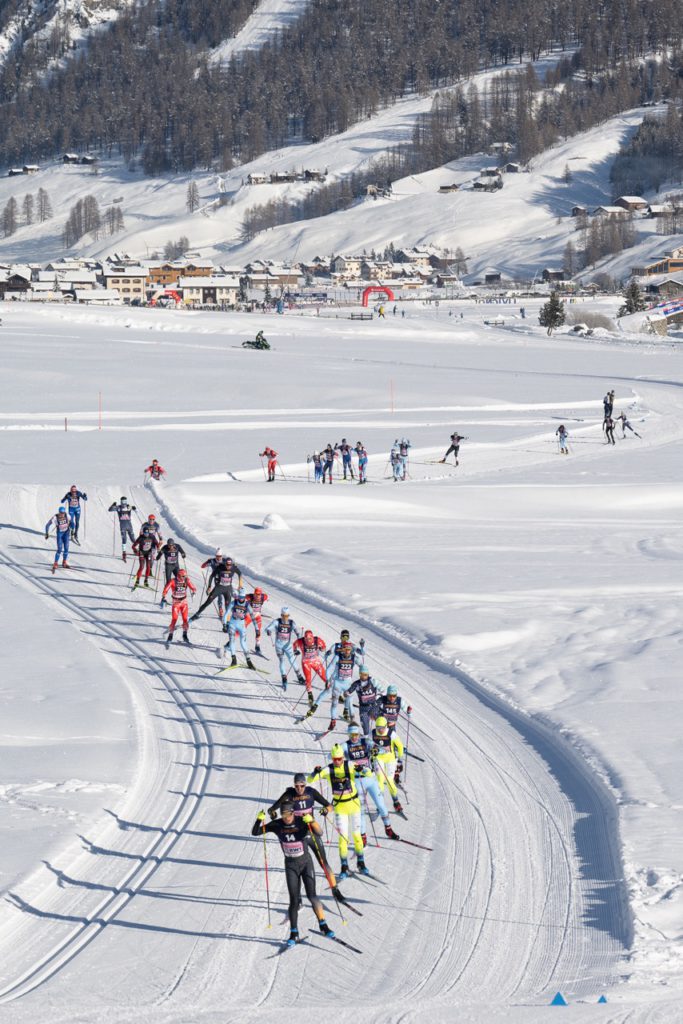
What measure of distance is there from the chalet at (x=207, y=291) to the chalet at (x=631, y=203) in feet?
218

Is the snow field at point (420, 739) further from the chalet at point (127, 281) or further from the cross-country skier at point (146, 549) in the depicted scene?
the chalet at point (127, 281)

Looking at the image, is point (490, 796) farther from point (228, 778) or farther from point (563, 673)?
point (563, 673)

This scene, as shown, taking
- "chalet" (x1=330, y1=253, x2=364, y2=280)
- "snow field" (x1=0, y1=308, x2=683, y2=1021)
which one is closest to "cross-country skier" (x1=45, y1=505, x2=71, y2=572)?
"snow field" (x1=0, y1=308, x2=683, y2=1021)

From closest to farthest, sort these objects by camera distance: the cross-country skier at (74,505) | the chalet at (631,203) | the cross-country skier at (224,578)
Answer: the cross-country skier at (224,578)
the cross-country skier at (74,505)
the chalet at (631,203)

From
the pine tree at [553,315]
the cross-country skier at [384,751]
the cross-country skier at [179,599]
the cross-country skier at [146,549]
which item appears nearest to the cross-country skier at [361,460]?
the cross-country skier at [146,549]

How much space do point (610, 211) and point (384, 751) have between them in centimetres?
18199

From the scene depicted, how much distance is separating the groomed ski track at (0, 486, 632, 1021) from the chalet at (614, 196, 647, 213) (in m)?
180

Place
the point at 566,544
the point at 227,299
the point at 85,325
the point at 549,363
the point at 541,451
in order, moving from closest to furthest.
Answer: the point at 566,544 → the point at 541,451 → the point at 549,363 → the point at 85,325 → the point at 227,299

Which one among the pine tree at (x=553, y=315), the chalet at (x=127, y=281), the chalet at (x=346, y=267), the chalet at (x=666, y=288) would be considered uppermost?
the chalet at (x=346, y=267)

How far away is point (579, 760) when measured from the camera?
1400 cm

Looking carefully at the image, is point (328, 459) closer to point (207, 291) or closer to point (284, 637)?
point (284, 637)

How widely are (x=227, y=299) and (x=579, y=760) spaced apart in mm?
146501

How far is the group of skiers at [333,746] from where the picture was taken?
33.1 ft

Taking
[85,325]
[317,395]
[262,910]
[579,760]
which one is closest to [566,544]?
[579,760]
